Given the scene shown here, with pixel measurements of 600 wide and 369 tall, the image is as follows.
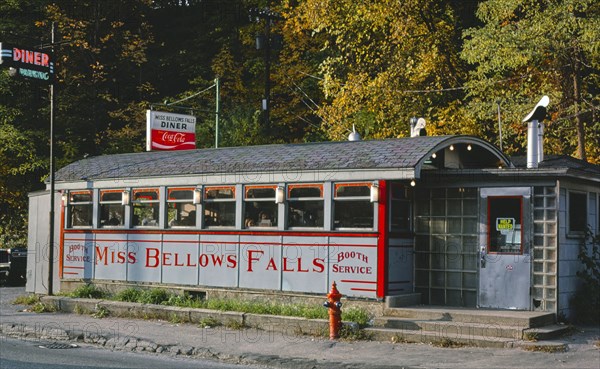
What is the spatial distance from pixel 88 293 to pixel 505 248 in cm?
1059

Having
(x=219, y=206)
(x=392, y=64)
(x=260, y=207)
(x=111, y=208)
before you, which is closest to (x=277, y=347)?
(x=260, y=207)

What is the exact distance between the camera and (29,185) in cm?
3881

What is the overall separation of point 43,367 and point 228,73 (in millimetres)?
31651

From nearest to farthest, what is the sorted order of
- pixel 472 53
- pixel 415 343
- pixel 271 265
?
pixel 415 343
pixel 271 265
pixel 472 53

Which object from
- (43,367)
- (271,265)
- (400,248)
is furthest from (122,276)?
(43,367)

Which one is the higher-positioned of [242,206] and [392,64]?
[392,64]

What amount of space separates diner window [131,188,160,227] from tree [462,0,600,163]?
1169cm

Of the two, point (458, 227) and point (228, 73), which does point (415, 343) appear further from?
point (228, 73)

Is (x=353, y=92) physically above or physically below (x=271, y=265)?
above

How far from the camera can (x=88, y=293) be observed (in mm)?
21594

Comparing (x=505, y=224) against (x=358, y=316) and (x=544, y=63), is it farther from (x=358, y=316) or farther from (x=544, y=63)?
(x=544, y=63)

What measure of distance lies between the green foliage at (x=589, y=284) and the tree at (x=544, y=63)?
9.46m

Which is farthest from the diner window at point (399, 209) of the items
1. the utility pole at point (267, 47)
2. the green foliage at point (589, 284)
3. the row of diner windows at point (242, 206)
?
the utility pole at point (267, 47)

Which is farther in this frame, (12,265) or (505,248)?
(12,265)
